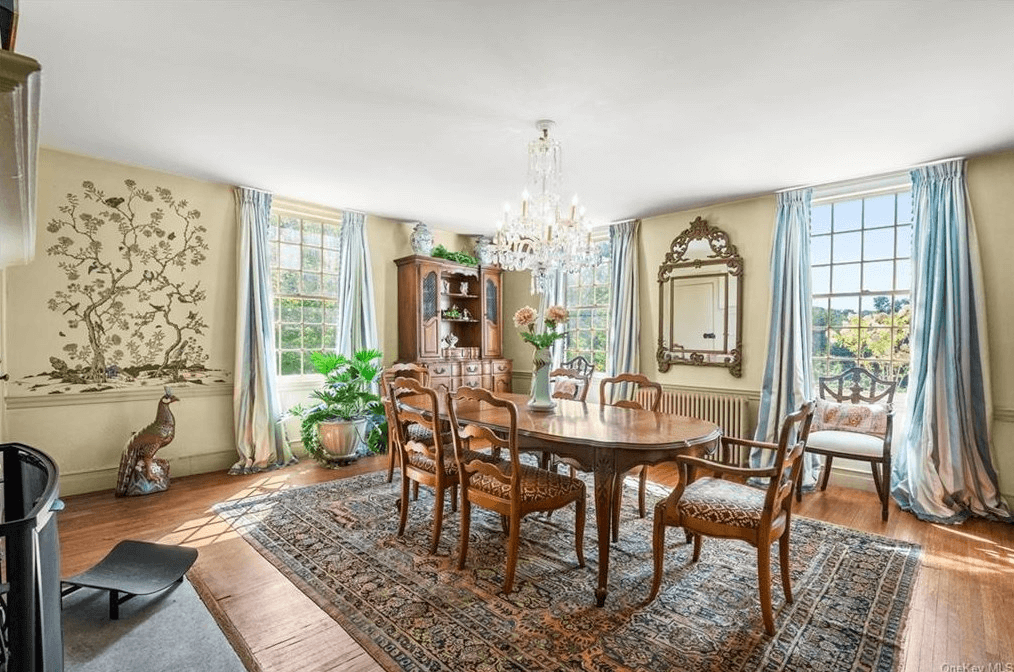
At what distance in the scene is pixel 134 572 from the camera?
93.4 inches

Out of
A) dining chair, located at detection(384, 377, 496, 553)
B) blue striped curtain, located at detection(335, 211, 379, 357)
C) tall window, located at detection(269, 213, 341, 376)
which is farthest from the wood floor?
blue striped curtain, located at detection(335, 211, 379, 357)

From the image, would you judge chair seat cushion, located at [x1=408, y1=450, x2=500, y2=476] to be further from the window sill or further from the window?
the window

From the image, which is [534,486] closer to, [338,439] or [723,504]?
[723,504]

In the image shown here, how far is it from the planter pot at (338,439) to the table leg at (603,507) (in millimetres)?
2979

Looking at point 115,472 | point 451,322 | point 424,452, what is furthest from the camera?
point 451,322

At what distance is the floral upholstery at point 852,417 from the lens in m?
3.77

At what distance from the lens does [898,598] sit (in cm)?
235

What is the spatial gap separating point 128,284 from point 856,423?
608 centimetres

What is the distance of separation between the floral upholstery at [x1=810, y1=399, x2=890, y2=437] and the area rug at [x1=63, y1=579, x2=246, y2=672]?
4.23 m

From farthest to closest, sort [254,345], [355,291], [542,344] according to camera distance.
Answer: [355,291]
[254,345]
[542,344]

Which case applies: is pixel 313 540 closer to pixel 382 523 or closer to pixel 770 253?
pixel 382 523

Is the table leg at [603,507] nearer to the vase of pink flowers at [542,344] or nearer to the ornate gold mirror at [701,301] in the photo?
the vase of pink flowers at [542,344]

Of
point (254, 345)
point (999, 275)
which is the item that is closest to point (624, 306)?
point (999, 275)

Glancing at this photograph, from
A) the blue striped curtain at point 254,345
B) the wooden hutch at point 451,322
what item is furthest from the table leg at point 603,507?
the blue striped curtain at point 254,345
